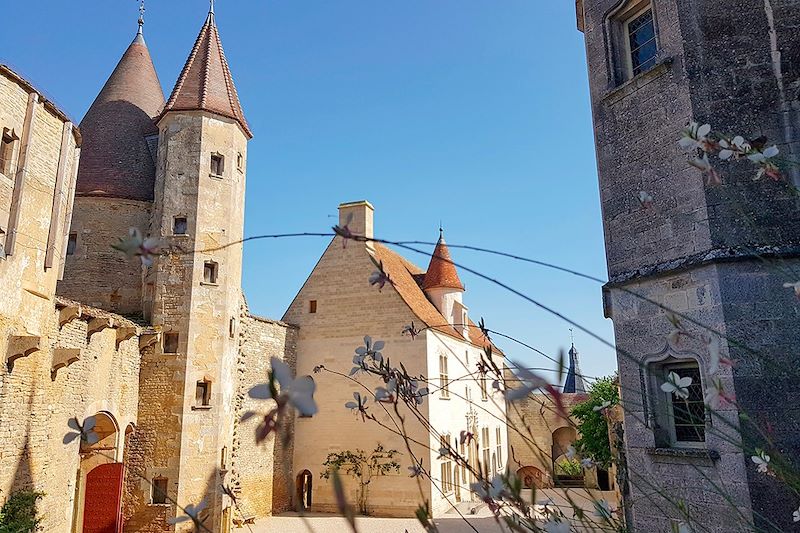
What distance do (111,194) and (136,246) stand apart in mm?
17030

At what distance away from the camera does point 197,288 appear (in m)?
15.4

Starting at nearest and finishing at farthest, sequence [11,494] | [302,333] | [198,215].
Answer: [11,494] < [198,215] < [302,333]

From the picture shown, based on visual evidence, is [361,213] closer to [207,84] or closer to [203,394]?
[207,84]

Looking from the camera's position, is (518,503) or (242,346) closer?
(518,503)

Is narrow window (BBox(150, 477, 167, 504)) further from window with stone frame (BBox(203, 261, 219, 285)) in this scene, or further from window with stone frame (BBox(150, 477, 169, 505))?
window with stone frame (BBox(203, 261, 219, 285))

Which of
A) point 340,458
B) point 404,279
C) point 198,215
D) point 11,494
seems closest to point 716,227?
point 11,494

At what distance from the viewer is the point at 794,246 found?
5.69 m

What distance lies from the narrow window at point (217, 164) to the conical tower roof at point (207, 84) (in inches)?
50.9

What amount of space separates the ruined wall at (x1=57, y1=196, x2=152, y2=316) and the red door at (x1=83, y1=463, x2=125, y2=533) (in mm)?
4064

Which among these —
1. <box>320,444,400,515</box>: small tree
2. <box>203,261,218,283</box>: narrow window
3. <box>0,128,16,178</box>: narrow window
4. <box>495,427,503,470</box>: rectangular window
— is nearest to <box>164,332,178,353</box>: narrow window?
<box>203,261,218,283</box>: narrow window

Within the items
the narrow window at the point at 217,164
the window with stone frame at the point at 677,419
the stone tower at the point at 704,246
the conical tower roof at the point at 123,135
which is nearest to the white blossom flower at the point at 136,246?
the stone tower at the point at 704,246

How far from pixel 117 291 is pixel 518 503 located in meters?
16.4

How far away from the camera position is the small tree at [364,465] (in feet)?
63.0

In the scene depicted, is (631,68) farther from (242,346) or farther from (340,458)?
(340,458)
